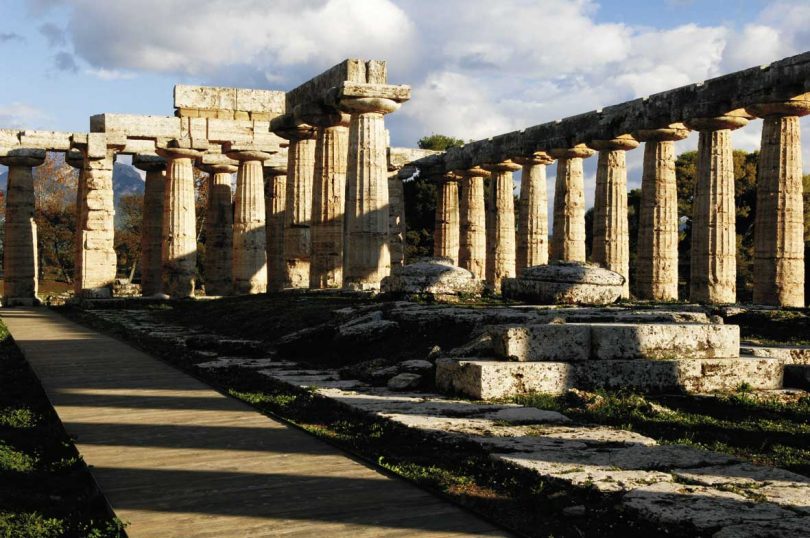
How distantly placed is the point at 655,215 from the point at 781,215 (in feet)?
18.4

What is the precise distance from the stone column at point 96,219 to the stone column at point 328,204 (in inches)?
429

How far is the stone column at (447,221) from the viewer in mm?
42375

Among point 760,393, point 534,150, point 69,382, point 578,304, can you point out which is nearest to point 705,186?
point 534,150

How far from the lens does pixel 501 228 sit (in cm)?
3906

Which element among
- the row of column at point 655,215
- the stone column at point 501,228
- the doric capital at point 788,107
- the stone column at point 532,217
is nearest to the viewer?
the doric capital at point 788,107

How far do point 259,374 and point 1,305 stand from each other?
2744 cm

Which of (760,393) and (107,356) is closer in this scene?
(760,393)

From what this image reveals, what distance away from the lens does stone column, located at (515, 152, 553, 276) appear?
117 ft

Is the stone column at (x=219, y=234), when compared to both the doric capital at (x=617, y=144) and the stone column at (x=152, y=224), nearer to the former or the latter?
the stone column at (x=152, y=224)

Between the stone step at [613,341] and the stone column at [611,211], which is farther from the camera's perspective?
the stone column at [611,211]

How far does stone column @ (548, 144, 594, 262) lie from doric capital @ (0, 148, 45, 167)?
65.1ft

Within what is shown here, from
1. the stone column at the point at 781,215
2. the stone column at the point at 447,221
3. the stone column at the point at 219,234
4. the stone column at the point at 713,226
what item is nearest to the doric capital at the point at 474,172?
the stone column at the point at 447,221

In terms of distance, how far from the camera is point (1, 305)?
36.6m

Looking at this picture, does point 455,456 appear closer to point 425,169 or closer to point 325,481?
point 325,481
